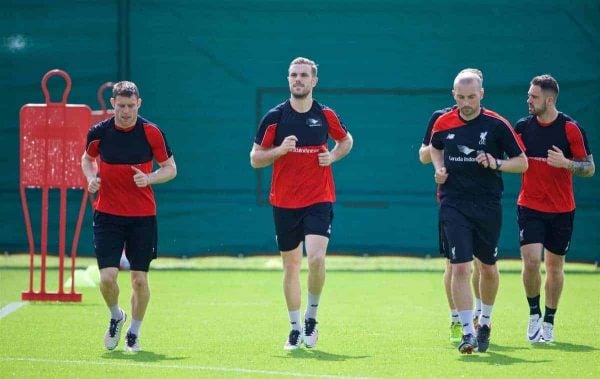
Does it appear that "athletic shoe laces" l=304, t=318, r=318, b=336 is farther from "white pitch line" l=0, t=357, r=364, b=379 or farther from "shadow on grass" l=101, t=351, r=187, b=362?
"white pitch line" l=0, t=357, r=364, b=379

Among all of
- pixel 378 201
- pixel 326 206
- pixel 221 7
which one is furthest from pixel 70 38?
pixel 326 206

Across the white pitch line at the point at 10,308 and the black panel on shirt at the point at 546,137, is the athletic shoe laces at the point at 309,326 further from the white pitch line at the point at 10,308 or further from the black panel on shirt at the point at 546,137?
the white pitch line at the point at 10,308

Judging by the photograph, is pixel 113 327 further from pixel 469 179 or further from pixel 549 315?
pixel 549 315

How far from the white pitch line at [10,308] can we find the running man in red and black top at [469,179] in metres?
4.51

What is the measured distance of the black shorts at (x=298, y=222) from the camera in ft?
35.9

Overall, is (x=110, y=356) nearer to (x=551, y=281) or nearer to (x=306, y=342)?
(x=306, y=342)

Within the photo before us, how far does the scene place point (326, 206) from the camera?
36.1ft

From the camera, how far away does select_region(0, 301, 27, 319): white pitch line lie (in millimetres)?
13045

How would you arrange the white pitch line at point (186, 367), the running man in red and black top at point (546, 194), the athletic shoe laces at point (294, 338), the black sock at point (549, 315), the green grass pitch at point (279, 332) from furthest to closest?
1. the black sock at point (549, 315)
2. the running man in red and black top at point (546, 194)
3. the athletic shoe laces at point (294, 338)
4. the green grass pitch at point (279, 332)
5. the white pitch line at point (186, 367)

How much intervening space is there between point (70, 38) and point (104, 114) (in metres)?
2.05

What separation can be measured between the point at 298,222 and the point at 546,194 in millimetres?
1976

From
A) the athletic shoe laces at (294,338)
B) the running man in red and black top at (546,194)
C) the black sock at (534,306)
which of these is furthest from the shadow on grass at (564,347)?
the athletic shoe laces at (294,338)

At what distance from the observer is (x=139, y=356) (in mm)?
10273

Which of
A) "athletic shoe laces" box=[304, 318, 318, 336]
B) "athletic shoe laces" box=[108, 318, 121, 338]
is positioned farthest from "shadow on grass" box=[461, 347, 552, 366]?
"athletic shoe laces" box=[108, 318, 121, 338]
